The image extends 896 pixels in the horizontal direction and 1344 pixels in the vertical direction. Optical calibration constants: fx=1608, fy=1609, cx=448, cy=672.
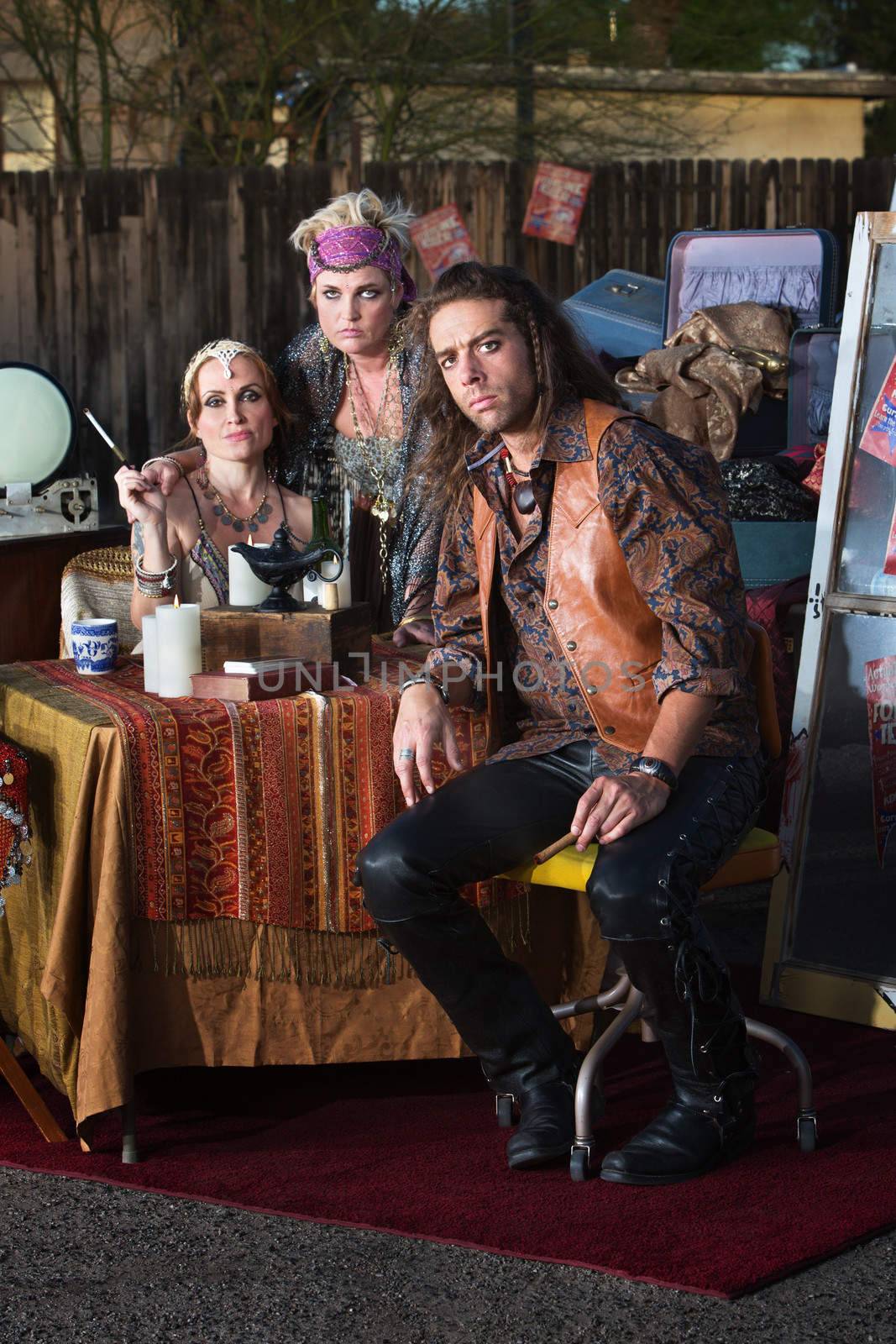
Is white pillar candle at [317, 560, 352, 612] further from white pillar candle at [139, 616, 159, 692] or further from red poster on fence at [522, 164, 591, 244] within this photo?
red poster on fence at [522, 164, 591, 244]

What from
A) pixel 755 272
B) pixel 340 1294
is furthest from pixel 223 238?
pixel 340 1294

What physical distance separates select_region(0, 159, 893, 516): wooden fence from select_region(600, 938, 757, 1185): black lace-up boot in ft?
22.7

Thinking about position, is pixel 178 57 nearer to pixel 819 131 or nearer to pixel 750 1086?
pixel 819 131

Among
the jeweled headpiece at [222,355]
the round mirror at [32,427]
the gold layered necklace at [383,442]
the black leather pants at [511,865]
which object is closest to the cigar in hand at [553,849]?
the black leather pants at [511,865]

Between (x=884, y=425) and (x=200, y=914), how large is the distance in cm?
186

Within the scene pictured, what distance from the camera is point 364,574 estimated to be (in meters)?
4.03

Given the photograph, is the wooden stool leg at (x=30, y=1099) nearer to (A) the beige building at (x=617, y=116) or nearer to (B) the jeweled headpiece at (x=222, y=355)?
(B) the jeweled headpiece at (x=222, y=355)

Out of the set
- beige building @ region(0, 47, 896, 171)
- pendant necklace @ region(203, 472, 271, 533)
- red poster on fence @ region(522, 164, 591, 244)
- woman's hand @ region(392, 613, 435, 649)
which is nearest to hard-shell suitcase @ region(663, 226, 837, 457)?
woman's hand @ region(392, 613, 435, 649)

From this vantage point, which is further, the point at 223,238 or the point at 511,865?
the point at 223,238

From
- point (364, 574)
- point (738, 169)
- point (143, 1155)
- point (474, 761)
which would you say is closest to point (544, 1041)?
point (474, 761)

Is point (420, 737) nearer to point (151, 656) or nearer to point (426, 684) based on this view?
point (426, 684)

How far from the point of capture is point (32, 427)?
4.09 metres

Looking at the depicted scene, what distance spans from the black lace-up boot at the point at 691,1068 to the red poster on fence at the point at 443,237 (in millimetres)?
6715

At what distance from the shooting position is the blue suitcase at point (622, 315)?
5980 mm
